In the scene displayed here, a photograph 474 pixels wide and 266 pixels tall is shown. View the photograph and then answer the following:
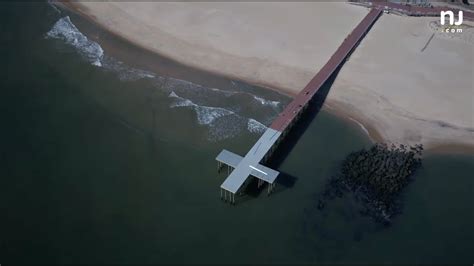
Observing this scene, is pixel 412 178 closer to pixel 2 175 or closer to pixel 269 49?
pixel 269 49

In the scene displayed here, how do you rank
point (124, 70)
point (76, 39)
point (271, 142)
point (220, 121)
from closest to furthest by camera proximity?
point (271, 142), point (220, 121), point (124, 70), point (76, 39)

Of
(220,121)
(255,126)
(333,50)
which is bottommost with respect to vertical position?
(220,121)

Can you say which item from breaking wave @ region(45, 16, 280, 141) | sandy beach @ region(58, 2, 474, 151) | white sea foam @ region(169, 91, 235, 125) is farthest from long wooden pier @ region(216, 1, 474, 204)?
white sea foam @ region(169, 91, 235, 125)

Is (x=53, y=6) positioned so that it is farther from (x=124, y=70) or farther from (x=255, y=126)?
(x=255, y=126)

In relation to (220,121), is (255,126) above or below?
above

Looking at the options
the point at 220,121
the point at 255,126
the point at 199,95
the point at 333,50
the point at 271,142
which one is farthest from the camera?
the point at 333,50

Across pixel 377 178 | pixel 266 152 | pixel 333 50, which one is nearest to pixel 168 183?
pixel 266 152

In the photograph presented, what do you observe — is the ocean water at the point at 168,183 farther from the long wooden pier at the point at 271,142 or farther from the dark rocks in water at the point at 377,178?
the long wooden pier at the point at 271,142
